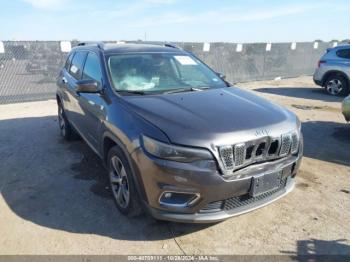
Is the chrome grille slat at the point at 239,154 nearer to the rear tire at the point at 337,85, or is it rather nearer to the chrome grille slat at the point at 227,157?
the chrome grille slat at the point at 227,157

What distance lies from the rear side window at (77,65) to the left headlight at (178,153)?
8.95 ft

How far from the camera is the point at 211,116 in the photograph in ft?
10.7

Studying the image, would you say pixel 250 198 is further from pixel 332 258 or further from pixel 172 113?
pixel 172 113

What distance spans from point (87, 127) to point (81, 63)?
3.84 ft

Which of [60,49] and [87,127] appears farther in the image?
[60,49]

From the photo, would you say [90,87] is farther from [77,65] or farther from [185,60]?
[77,65]

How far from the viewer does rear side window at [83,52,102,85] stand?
13.9 ft

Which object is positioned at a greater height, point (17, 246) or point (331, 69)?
point (331, 69)

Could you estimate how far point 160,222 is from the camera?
3590 millimetres

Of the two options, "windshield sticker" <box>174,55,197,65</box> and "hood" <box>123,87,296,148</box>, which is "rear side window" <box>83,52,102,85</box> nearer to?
"hood" <box>123,87,296,148</box>

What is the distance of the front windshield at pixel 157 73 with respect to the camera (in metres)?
4.04

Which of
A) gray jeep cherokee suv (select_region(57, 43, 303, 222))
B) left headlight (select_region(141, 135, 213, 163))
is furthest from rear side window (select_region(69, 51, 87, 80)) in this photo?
left headlight (select_region(141, 135, 213, 163))

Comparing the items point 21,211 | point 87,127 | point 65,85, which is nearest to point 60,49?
point 65,85

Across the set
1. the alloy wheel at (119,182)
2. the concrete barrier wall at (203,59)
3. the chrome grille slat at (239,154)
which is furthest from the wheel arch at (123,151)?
the concrete barrier wall at (203,59)
